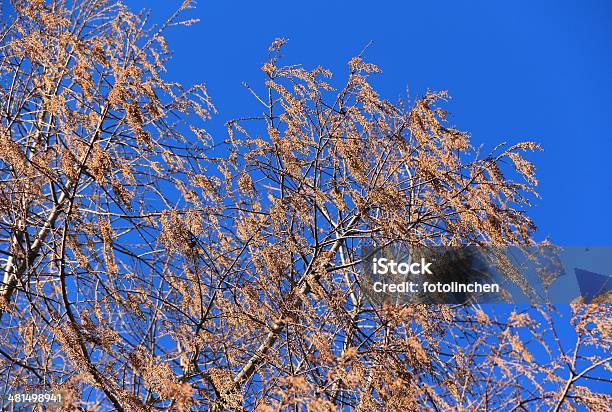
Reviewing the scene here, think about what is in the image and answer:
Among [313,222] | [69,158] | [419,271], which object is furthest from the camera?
[419,271]

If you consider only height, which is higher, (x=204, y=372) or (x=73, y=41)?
(x=73, y=41)

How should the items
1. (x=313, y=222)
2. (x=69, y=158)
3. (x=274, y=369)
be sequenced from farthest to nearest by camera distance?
(x=313, y=222) → (x=274, y=369) → (x=69, y=158)

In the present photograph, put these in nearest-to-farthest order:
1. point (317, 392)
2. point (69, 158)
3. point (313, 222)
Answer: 1. point (317, 392)
2. point (69, 158)
3. point (313, 222)

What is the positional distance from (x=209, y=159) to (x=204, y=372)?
1.29 metres

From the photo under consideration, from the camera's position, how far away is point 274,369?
339cm

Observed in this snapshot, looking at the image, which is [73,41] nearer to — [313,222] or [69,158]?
[69,158]

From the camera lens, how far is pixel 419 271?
392cm

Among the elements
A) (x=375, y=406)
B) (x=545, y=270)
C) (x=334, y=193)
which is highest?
(x=334, y=193)

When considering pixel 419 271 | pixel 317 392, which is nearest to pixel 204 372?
pixel 317 392

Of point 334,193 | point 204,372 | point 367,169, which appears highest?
point 367,169

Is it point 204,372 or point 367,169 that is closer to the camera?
point 204,372

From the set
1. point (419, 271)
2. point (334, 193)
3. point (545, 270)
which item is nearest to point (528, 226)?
point (545, 270)

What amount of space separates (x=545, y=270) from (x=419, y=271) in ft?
2.40

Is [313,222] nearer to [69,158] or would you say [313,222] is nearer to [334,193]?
[334,193]
